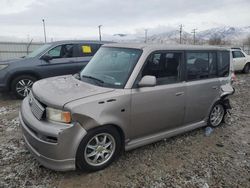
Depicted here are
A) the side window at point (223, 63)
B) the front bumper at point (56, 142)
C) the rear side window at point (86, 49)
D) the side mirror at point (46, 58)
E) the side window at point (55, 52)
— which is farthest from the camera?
the rear side window at point (86, 49)

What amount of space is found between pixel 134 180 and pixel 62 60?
5123 mm

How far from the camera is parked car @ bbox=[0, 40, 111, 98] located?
21.8 ft

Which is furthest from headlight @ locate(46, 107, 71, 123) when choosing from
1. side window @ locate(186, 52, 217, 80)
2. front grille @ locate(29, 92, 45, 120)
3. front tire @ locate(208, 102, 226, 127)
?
front tire @ locate(208, 102, 226, 127)

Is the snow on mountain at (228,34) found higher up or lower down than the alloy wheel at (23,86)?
higher up

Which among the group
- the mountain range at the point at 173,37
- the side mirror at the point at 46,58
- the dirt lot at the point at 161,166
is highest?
the mountain range at the point at 173,37

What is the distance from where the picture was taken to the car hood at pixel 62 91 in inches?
115

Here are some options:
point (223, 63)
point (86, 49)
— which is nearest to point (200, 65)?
point (223, 63)

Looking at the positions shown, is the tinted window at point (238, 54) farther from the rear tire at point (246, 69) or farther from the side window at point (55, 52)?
the side window at point (55, 52)

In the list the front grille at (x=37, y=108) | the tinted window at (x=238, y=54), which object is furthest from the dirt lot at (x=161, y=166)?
the tinted window at (x=238, y=54)

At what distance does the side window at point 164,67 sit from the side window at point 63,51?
4.37 meters

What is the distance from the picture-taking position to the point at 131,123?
337cm

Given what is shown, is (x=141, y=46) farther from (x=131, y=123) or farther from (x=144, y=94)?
(x=131, y=123)

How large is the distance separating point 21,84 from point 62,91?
13.8ft

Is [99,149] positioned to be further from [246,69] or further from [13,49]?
[246,69]
